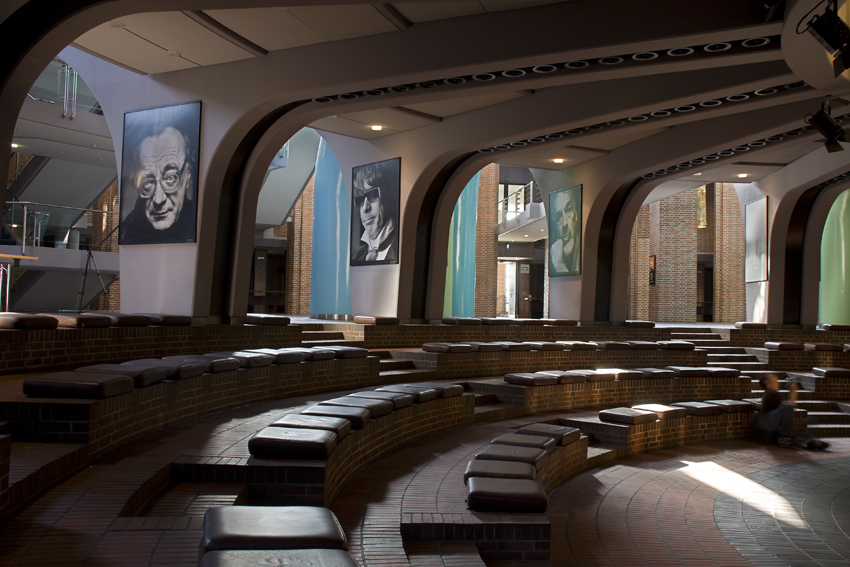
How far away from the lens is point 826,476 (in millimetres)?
6996

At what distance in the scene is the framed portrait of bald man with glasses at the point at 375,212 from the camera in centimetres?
1120

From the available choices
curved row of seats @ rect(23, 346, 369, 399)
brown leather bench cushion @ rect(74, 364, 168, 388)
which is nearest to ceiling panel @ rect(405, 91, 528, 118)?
curved row of seats @ rect(23, 346, 369, 399)

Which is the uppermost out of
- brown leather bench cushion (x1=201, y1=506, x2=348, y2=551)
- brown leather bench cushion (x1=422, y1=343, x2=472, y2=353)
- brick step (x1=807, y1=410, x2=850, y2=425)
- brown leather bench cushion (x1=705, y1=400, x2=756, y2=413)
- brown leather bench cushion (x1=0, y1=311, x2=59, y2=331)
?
brown leather bench cushion (x1=0, y1=311, x2=59, y2=331)

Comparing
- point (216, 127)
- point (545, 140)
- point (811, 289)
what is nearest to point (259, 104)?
point (216, 127)

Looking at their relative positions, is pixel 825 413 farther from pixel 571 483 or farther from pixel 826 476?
pixel 571 483

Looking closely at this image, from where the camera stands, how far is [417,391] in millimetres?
6008

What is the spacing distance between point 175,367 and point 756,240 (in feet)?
43.8

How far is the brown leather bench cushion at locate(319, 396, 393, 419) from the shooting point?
489 centimetres

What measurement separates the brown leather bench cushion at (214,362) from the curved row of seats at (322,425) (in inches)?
45.1

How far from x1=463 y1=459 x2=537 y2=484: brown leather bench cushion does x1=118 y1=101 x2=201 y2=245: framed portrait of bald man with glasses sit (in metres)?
5.55

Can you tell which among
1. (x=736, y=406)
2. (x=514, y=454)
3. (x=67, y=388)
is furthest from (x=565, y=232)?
(x=67, y=388)

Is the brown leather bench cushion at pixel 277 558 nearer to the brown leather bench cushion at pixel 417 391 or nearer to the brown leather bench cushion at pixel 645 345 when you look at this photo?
the brown leather bench cushion at pixel 417 391

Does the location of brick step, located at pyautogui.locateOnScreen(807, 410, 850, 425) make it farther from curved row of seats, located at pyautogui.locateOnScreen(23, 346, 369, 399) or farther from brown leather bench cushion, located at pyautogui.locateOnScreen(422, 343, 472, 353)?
curved row of seats, located at pyautogui.locateOnScreen(23, 346, 369, 399)

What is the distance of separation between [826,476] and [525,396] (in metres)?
3.13
